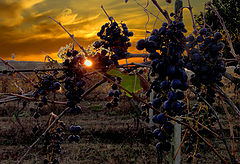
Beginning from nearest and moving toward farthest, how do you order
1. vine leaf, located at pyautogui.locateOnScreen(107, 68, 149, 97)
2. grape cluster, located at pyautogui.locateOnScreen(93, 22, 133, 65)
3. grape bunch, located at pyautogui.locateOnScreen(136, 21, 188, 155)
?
1. grape bunch, located at pyautogui.locateOnScreen(136, 21, 188, 155)
2. vine leaf, located at pyautogui.locateOnScreen(107, 68, 149, 97)
3. grape cluster, located at pyautogui.locateOnScreen(93, 22, 133, 65)

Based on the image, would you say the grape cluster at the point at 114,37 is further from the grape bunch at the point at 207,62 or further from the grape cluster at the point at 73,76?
the grape bunch at the point at 207,62

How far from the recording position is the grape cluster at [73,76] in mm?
891

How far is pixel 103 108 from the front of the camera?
9469mm

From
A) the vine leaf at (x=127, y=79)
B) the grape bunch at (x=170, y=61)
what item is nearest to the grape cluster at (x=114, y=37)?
the vine leaf at (x=127, y=79)

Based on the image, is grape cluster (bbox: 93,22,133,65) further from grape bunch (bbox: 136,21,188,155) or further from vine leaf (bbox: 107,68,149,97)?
grape bunch (bbox: 136,21,188,155)

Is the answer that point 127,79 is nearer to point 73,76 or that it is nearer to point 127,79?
point 127,79

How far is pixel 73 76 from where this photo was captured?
925 mm

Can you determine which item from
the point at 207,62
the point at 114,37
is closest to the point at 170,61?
the point at 207,62

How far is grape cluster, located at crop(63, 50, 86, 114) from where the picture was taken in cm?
89

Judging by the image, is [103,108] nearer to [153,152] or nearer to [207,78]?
[153,152]

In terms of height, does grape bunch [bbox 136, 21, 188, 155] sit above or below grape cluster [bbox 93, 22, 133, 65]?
below

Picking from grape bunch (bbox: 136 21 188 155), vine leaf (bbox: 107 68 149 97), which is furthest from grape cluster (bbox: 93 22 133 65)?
grape bunch (bbox: 136 21 188 155)

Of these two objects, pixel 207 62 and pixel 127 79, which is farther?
pixel 127 79

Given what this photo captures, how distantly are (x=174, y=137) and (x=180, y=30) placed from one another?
1964mm
